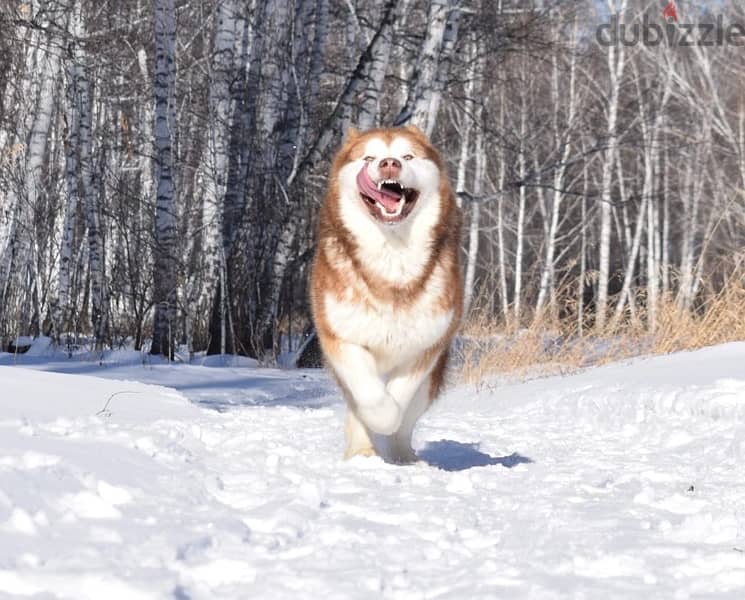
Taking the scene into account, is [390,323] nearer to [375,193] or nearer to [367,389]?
[367,389]

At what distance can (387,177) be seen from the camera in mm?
4074

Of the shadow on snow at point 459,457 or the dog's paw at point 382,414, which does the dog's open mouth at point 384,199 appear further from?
the shadow on snow at point 459,457

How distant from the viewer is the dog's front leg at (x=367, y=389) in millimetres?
4086

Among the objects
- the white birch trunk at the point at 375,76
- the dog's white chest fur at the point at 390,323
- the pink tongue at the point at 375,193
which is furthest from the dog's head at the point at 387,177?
the white birch trunk at the point at 375,76

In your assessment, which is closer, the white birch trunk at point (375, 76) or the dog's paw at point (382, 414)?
the dog's paw at point (382, 414)

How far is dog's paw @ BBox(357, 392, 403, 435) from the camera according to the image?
4.09m

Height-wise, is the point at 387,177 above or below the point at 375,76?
below

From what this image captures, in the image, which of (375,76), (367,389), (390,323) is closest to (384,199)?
(390,323)

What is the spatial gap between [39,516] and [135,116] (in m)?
16.9

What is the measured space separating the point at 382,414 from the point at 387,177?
899 millimetres

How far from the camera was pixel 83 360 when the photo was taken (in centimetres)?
903
